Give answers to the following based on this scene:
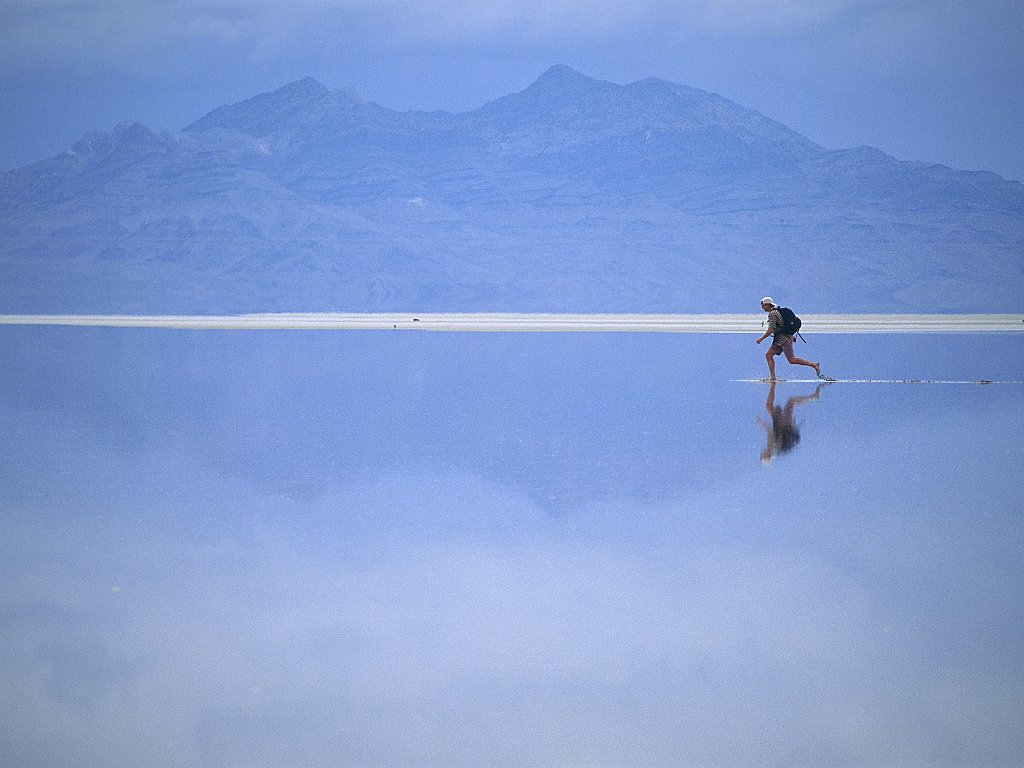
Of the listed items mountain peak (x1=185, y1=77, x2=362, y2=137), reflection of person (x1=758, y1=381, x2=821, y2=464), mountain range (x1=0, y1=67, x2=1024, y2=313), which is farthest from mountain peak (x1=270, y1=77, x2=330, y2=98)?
reflection of person (x1=758, y1=381, x2=821, y2=464)

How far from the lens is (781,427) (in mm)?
15508

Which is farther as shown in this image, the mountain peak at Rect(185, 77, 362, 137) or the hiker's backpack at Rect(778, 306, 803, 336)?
the mountain peak at Rect(185, 77, 362, 137)

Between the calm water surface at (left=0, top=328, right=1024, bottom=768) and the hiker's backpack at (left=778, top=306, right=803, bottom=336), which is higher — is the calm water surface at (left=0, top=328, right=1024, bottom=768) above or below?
below

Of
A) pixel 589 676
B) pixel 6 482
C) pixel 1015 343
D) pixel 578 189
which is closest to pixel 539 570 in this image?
pixel 589 676

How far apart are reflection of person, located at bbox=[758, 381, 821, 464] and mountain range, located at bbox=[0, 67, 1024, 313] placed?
9463 cm

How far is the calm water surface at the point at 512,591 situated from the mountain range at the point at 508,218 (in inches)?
3910

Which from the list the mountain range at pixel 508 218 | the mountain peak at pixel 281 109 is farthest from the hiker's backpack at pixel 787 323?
the mountain peak at pixel 281 109

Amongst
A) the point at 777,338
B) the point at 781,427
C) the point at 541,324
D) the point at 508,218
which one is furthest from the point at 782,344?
the point at 508,218

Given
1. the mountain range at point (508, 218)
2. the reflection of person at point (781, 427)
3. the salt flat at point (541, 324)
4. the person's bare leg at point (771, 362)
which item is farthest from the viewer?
the mountain range at point (508, 218)

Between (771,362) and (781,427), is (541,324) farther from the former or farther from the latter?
(781,427)

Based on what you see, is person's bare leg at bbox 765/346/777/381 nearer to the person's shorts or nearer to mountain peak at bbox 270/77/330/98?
the person's shorts

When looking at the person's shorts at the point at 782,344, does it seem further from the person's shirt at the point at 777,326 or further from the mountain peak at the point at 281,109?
the mountain peak at the point at 281,109

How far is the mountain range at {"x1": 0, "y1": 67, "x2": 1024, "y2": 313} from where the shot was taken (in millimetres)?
122312

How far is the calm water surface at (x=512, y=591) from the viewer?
528 cm
